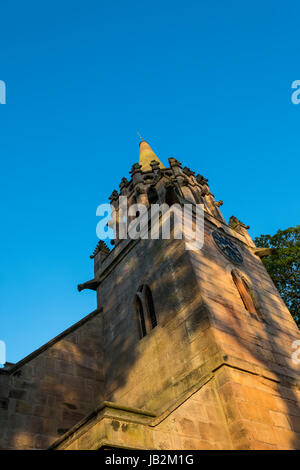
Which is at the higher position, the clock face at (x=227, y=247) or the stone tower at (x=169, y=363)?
the clock face at (x=227, y=247)

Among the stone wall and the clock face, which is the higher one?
the clock face

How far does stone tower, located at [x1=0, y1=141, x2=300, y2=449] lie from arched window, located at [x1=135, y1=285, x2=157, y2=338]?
34 millimetres

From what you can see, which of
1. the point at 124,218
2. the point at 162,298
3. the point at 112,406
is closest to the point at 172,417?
the point at 112,406

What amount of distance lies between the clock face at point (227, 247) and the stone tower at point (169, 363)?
0.08m

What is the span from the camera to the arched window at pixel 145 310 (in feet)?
36.2

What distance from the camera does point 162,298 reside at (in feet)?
35.3

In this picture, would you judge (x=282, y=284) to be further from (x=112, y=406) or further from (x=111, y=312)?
(x=112, y=406)

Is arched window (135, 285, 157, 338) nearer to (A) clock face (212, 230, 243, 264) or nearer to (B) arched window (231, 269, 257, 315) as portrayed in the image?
(B) arched window (231, 269, 257, 315)

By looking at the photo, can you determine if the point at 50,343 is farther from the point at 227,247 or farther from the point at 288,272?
the point at 288,272

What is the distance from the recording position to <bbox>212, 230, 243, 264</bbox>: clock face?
41.4 feet

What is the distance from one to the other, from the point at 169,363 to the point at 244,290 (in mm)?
3465

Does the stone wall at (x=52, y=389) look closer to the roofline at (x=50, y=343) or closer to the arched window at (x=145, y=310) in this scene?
the roofline at (x=50, y=343)

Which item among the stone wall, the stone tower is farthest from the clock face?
the stone wall

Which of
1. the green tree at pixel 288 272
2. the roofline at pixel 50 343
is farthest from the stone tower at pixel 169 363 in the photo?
the green tree at pixel 288 272
